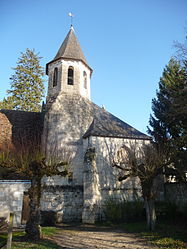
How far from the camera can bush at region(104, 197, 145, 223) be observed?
12.1 m

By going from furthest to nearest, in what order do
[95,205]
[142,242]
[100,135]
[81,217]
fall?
[100,135] → [81,217] → [95,205] → [142,242]

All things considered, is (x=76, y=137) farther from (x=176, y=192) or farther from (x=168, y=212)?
(x=176, y=192)

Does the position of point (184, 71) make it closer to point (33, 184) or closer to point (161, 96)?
point (161, 96)

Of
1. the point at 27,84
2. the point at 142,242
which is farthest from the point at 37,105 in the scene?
the point at 142,242

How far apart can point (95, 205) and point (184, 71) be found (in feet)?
29.6

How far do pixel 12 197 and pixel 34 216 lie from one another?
5415 mm

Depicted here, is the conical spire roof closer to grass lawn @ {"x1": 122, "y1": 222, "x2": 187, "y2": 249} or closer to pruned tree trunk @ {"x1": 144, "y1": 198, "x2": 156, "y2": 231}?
pruned tree trunk @ {"x1": 144, "y1": 198, "x2": 156, "y2": 231}

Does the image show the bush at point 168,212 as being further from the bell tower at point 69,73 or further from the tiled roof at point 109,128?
the bell tower at point 69,73

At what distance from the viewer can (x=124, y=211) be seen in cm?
1253

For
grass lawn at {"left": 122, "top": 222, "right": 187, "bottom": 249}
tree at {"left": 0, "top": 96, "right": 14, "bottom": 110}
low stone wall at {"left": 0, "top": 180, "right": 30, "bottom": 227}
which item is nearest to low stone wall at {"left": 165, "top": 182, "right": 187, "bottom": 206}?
grass lawn at {"left": 122, "top": 222, "right": 187, "bottom": 249}

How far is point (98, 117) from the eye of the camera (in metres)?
16.7

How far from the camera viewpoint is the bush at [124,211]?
12109 mm

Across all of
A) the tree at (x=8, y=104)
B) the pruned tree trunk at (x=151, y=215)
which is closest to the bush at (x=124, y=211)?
the pruned tree trunk at (x=151, y=215)

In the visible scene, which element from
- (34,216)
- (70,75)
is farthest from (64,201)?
(70,75)
